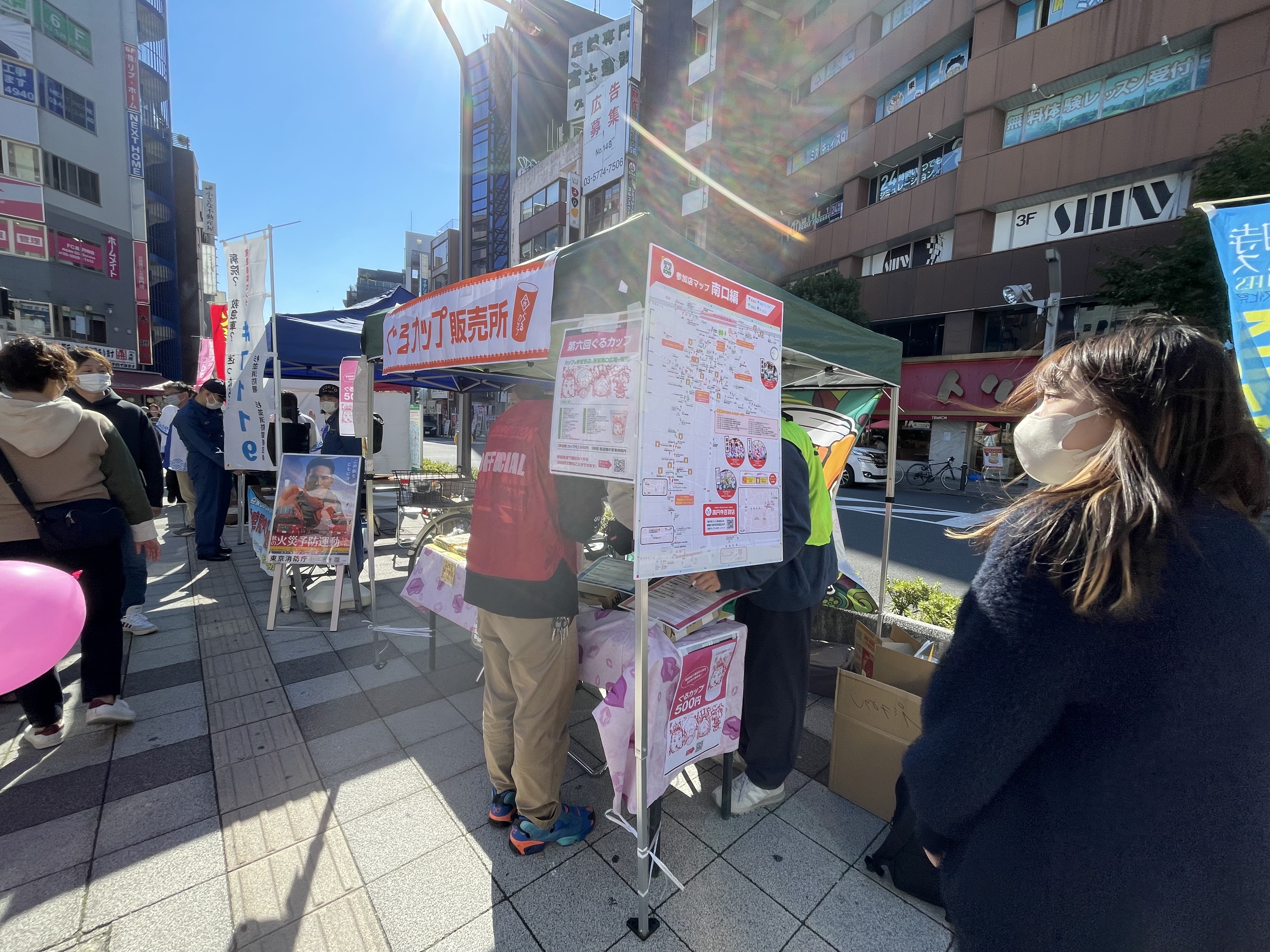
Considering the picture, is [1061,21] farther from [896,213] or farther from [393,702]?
[393,702]

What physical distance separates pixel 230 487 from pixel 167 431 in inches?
109

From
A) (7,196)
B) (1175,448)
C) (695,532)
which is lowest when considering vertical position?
(695,532)

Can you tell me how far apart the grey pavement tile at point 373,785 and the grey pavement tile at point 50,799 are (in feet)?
3.44

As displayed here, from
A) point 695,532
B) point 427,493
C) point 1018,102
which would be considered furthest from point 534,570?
point 1018,102

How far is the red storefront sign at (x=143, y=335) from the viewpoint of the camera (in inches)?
947

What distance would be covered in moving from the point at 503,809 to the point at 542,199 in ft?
123

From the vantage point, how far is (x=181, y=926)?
1.95 m

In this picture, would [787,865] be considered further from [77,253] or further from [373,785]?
[77,253]

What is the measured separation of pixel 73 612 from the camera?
2.13 m

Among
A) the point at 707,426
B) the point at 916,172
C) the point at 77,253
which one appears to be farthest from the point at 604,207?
the point at 707,426

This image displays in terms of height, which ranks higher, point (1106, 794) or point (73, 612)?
point (1106, 794)

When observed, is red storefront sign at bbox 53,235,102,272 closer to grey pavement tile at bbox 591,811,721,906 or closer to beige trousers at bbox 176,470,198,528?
beige trousers at bbox 176,470,198,528

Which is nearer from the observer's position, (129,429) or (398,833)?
(398,833)

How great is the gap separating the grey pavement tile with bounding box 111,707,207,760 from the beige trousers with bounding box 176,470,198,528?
5.12 meters
